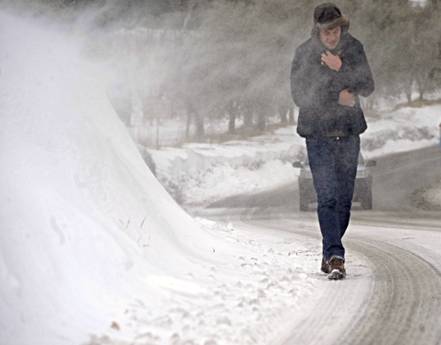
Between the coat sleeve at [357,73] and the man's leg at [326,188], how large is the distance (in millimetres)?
504

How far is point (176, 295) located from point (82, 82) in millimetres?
3015

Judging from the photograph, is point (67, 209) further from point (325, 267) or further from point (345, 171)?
point (345, 171)

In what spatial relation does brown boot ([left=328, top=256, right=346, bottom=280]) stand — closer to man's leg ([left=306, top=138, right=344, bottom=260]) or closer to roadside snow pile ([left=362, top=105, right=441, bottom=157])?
man's leg ([left=306, top=138, right=344, bottom=260])

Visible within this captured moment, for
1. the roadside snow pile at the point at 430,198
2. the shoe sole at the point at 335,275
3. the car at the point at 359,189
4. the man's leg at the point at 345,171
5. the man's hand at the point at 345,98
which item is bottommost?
the roadside snow pile at the point at 430,198

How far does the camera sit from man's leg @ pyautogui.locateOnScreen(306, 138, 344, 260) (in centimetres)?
662

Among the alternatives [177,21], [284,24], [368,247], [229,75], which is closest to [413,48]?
[284,24]

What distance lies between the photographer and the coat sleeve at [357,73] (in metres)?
6.62

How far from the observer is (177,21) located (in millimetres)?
30438

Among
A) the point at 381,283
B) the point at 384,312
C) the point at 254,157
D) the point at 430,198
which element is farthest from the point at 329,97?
the point at 254,157

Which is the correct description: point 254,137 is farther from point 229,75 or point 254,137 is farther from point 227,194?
point 227,194

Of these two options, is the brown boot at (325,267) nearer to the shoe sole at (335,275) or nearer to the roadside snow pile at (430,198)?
the shoe sole at (335,275)

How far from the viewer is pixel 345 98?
6641mm

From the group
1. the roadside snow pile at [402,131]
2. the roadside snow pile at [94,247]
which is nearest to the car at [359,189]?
the roadside snow pile at [94,247]

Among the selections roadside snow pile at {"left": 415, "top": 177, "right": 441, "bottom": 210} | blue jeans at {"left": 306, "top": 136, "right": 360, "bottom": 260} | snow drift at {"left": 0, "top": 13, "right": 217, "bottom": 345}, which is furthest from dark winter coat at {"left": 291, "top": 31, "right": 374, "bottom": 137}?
roadside snow pile at {"left": 415, "top": 177, "right": 441, "bottom": 210}
